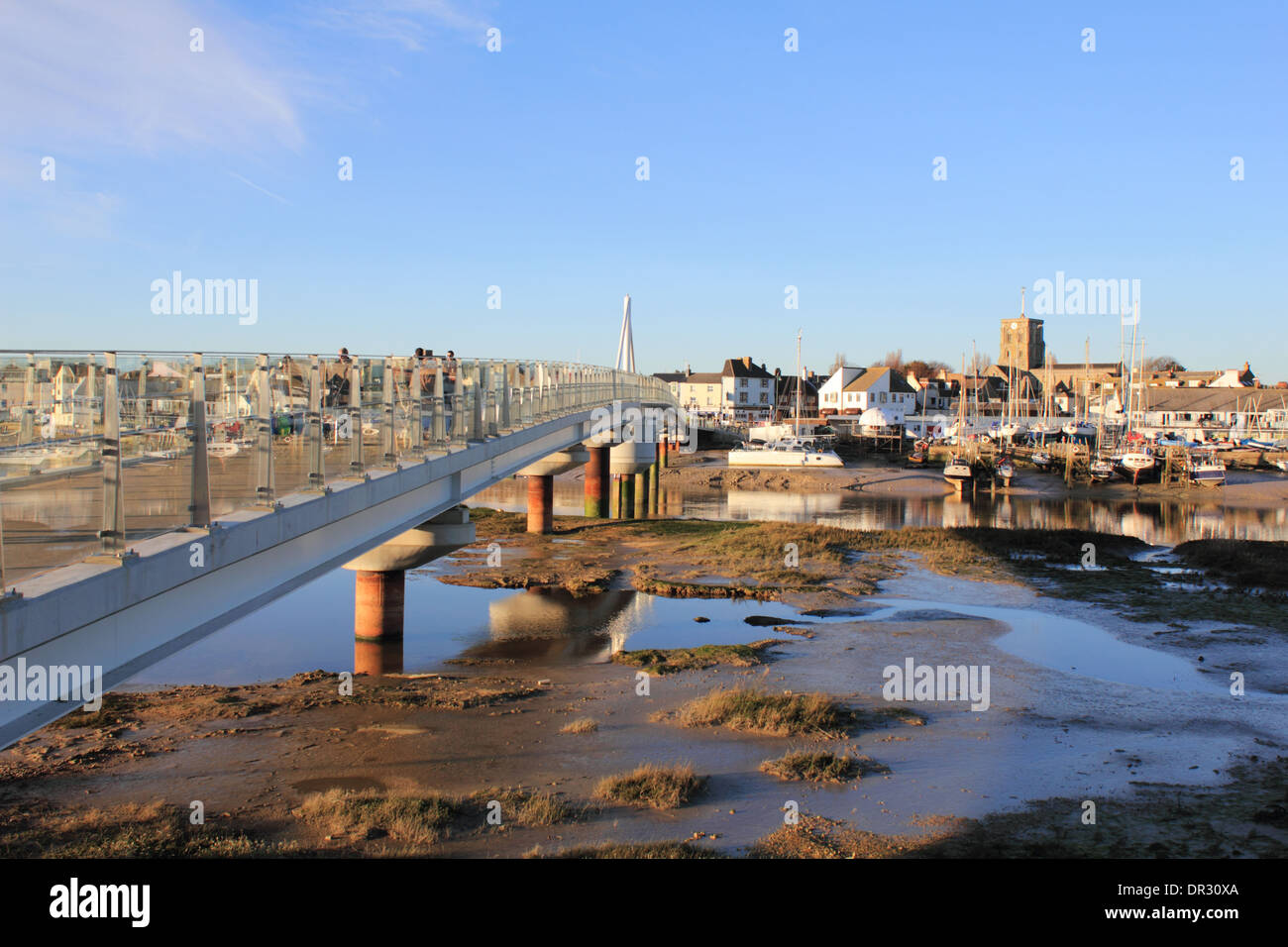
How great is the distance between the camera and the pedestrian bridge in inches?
259

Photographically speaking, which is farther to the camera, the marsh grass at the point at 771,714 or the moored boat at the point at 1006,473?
the moored boat at the point at 1006,473

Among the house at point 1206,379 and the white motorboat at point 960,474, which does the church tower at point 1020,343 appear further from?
the white motorboat at point 960,474

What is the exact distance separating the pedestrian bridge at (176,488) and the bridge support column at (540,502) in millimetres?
20353

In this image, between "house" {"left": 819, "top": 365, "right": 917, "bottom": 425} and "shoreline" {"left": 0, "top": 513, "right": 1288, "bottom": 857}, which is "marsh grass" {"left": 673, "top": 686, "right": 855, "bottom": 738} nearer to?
"shoreline" {"left": 0, "top": 513, "right": 1288, "bottom": 857}

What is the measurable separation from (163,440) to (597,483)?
3840cm

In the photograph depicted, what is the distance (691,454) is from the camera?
83.2 meters

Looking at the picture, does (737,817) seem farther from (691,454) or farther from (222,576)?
(691,454)

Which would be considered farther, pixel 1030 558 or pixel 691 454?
pixel 691 454

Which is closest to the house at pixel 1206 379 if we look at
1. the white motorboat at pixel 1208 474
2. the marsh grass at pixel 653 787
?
the white motorboat at pixel 1208 474

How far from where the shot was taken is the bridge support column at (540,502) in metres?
36.0

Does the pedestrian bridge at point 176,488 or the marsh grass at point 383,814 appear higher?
the pedestrian bridge at point 176,488

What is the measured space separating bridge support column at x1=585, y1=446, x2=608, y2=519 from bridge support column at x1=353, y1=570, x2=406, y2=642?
85.5 ft
